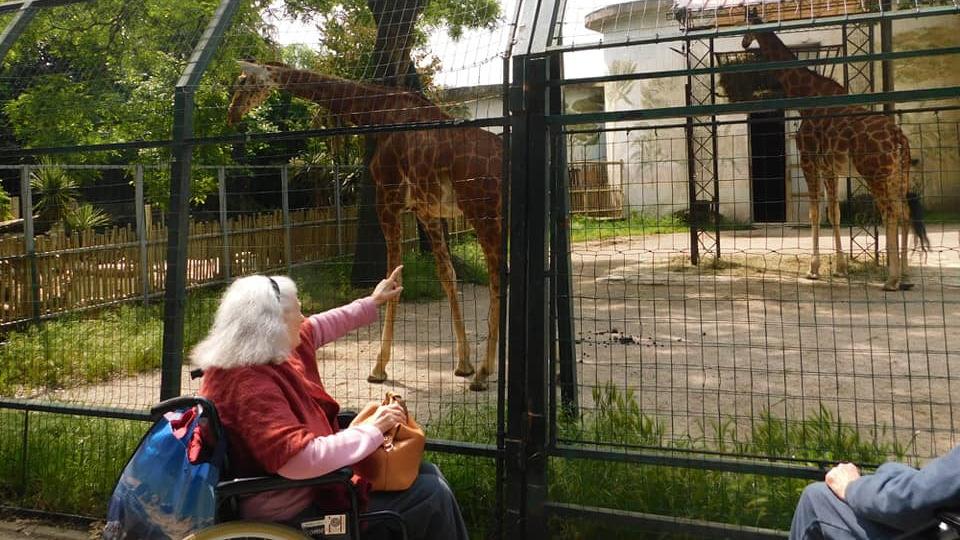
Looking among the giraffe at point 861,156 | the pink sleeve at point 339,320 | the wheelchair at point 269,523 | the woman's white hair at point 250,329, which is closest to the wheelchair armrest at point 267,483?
the wheelchair at point 269,523

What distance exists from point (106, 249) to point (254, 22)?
10.6 feet

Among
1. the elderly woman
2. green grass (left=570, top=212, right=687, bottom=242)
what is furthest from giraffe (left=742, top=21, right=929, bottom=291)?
the elderly woman

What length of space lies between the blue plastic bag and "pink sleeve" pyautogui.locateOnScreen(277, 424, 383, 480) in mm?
260

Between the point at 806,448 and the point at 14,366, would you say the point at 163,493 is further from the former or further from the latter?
the point at 14,366

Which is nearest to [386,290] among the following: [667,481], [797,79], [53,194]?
[667,481]

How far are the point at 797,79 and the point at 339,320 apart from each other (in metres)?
8.80

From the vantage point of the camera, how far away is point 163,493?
2.69 m

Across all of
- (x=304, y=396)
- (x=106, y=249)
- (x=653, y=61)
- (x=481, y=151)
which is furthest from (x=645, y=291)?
(x=653, y=61)

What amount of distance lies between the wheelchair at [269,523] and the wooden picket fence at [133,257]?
5.32m

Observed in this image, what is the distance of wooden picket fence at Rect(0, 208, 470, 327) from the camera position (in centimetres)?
861

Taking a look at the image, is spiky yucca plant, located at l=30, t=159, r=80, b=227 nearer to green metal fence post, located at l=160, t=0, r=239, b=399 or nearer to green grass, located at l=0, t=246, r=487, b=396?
green grass, located at l=0, t=246, r=487, b=396

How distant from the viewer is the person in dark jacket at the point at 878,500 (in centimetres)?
227

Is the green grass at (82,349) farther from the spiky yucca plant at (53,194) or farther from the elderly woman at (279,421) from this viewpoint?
the spiky yucca plant at (53,194)

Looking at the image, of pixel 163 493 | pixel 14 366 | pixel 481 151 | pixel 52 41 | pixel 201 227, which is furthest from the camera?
pixel 201 227
